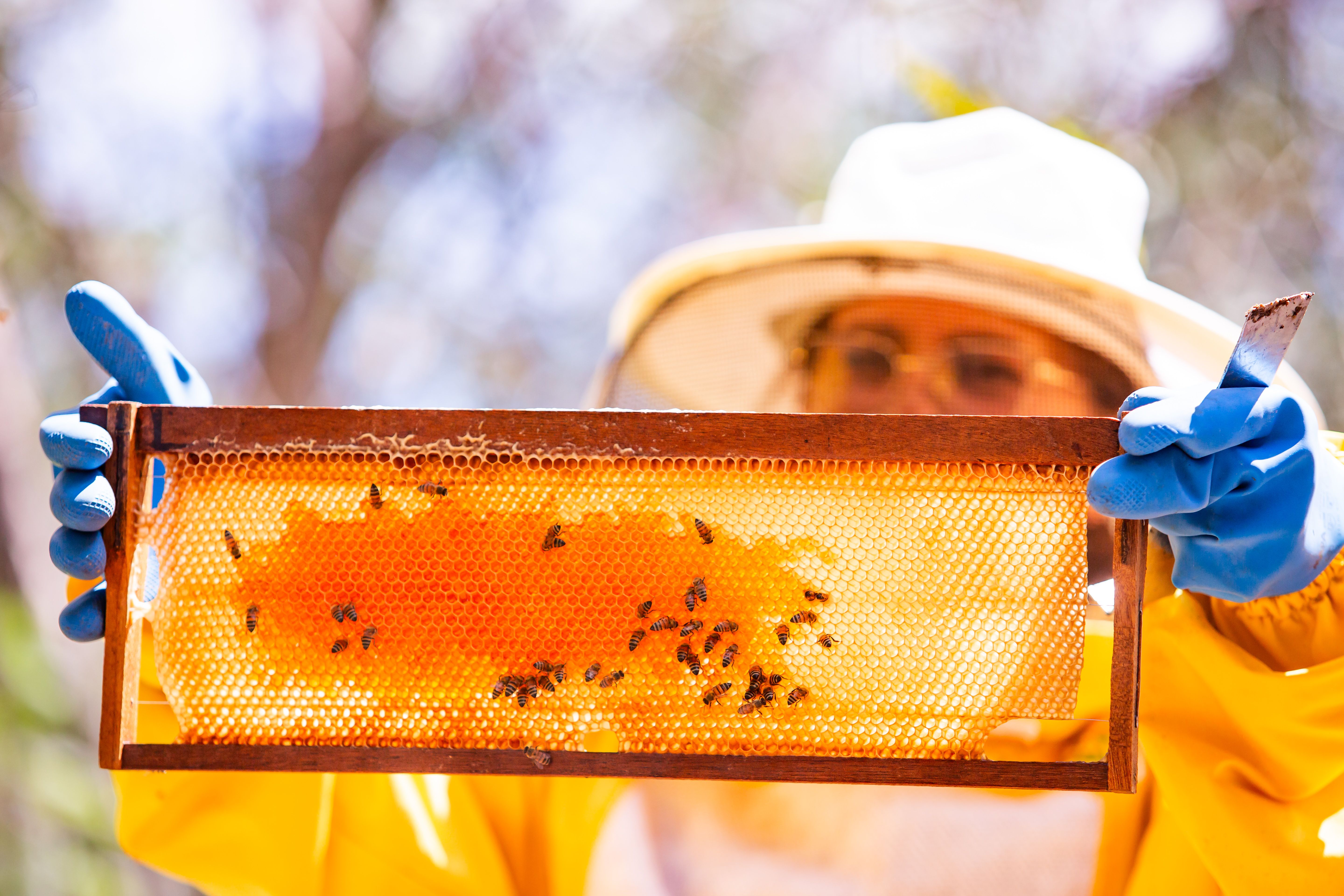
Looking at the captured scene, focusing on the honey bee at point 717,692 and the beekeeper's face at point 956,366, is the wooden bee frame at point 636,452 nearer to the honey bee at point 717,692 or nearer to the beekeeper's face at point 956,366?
the honey bee at point 717,692

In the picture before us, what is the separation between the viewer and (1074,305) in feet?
7.23

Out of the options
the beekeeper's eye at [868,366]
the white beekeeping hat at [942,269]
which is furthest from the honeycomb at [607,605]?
the beekeeper's eye at [868,366]

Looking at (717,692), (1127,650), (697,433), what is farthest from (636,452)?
(1127,650)

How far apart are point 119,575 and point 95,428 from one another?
26cm

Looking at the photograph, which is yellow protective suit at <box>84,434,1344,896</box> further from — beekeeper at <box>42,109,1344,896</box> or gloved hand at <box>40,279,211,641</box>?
gloved hand at <box>40,279,211,641</box>

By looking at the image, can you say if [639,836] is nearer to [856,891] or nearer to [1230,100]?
[856,891]

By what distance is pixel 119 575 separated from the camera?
1.53 m

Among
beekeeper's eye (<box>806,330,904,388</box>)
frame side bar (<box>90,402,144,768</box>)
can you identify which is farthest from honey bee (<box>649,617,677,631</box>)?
beekeeper's eye (<box>806,330,904,388</box>)

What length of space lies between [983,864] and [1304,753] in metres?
0.63

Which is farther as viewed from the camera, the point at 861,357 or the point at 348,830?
the point at 861,357

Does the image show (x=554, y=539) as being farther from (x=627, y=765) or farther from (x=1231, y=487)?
(x=1231, y=487)

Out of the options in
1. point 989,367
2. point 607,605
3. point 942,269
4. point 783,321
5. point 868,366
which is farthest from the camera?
point 783,321

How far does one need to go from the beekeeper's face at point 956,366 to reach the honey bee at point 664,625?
1.14 metres

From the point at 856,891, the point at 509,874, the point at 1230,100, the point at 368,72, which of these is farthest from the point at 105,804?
the point at 1230,100
